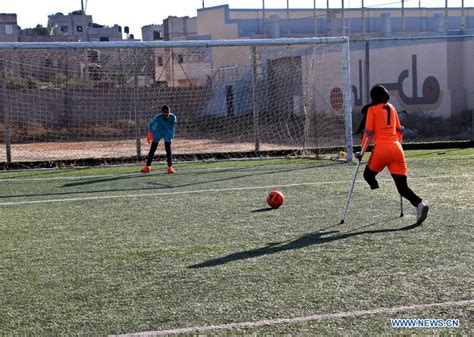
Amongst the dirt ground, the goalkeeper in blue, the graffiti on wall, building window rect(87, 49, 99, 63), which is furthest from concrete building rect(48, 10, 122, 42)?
the goalkeeper in blue

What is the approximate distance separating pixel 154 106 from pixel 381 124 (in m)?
13.2

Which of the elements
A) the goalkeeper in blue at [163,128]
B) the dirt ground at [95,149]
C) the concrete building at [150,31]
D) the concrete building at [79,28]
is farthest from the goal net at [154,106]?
the concrete building at [79,28]

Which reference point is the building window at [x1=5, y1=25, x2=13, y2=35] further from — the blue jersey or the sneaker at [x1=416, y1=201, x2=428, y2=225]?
the sneaker at [x1=416, y1=201, x2=428, y2=225]

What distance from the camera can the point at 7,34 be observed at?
58.8 metres

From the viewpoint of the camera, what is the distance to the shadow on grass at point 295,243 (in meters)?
7.46

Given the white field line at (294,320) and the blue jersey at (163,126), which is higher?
the blue jersey at (163,126)

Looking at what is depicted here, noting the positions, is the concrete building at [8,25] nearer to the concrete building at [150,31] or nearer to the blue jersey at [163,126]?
the concrete building at [150,31]

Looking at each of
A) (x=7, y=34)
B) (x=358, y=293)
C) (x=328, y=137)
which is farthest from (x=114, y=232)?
(x=7, y=34)

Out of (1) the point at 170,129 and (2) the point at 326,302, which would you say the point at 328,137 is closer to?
(1) the point at 170,129

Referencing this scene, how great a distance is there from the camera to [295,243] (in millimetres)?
8227

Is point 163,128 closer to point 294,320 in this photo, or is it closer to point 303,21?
point 294,320

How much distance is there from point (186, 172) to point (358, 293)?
433 inches

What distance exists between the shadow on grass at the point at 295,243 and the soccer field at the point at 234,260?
0.01 metres

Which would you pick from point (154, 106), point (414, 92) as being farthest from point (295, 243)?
point (414, 92)
